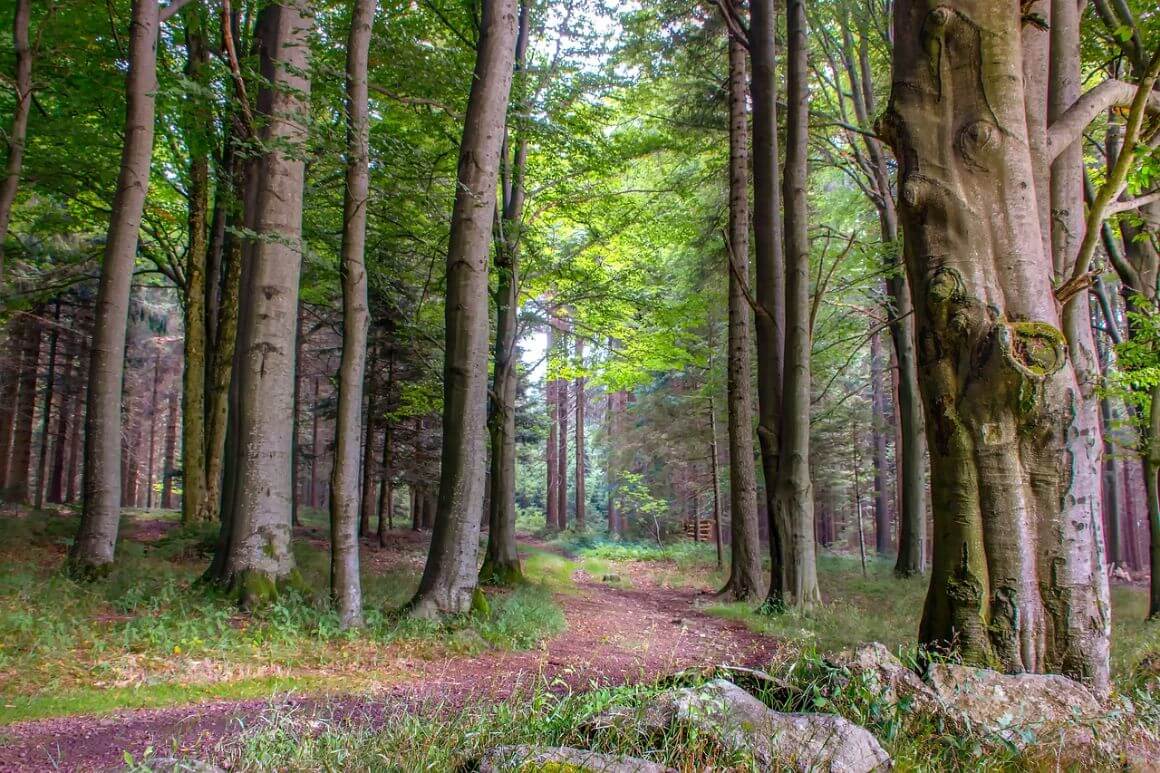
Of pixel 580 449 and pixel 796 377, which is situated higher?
pixel 796 377

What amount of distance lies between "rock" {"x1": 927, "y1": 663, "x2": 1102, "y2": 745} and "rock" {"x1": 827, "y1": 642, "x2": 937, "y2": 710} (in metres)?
0.08

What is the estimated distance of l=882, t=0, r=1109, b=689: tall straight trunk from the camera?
12.8 feet

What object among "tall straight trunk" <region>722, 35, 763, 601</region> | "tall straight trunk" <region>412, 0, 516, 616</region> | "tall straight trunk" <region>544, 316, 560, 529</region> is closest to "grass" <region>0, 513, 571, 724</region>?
"tall straight trunk" <region>412, 0, 516, 616</region>

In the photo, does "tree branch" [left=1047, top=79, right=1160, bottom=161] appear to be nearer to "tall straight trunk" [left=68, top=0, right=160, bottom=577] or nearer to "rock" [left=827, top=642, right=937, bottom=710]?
"rock" [left=827, top=642, right=937, bottom=710]

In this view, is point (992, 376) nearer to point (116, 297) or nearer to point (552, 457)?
point (116, 297)

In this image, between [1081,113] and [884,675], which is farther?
[1081,113]

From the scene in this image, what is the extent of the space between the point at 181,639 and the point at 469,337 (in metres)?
4.32

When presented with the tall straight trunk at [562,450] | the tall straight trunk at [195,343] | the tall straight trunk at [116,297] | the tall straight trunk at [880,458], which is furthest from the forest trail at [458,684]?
the tall straight trunk at [562,450]

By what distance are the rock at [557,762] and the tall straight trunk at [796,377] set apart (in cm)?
757

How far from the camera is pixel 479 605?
759 cm

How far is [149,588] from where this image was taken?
719 cm

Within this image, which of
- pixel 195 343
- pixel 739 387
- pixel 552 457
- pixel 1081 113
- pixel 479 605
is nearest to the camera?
pixel 1081 113

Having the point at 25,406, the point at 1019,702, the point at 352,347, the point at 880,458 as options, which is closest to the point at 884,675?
the point at 1019,702

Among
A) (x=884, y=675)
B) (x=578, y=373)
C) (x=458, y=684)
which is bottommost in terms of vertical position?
(x=458, y=684)
